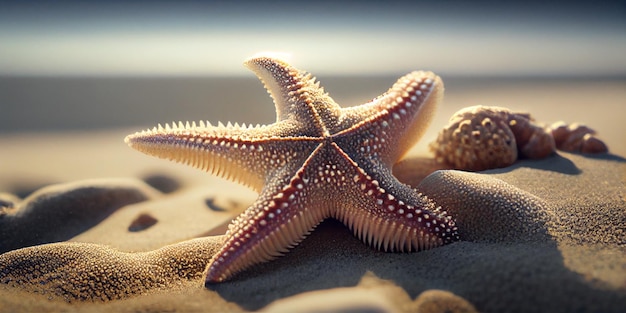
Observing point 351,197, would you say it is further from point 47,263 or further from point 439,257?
point 47,263

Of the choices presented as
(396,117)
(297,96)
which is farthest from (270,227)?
(396,117)

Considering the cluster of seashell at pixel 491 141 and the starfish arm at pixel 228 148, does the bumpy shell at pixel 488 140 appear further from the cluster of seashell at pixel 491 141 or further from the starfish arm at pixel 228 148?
the starfish arm at pixel 228 148

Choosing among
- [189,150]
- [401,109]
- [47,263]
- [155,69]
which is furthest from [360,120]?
[155,69]

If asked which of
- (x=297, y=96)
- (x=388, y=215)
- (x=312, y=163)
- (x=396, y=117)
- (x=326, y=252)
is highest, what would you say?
(x=297, y=96)

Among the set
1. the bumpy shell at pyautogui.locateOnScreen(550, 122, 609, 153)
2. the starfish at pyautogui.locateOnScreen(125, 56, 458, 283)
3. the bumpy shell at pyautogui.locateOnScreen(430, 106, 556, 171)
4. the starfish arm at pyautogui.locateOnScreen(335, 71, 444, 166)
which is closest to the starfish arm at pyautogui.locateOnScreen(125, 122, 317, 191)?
the starfish at pyautogui.locateOnScreen(125, 56, 458, 283)

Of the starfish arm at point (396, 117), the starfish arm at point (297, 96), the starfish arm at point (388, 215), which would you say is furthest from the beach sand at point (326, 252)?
the starfish arm at point (297, 96)

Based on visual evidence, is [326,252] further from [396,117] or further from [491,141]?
[491,141]
